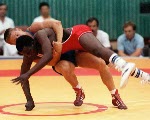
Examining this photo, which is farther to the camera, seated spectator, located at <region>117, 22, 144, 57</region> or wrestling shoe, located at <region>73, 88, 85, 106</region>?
seated spectator, located at <region>117, 22, 144, 57</region>

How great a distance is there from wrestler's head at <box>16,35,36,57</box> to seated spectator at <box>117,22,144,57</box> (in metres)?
5.00

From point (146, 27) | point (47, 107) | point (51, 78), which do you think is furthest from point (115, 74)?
point (146, 27)

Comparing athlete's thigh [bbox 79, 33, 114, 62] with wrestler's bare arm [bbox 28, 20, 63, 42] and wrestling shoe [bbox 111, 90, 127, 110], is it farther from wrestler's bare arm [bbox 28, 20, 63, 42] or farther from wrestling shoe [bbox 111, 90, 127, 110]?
wrestling shoe [bbox 111, 90, 127, 110]

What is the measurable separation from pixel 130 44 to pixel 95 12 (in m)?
2.29

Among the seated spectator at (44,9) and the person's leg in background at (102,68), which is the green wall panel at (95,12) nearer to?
the seated spectator at (44,9)

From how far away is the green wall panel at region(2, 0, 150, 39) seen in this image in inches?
464

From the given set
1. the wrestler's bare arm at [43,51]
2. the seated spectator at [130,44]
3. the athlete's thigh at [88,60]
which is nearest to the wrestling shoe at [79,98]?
the athlete's thigh at [88,60]

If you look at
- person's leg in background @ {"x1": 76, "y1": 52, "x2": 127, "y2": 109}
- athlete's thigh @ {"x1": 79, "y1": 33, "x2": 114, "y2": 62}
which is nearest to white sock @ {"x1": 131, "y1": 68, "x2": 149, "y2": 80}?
athlete's thigh @ {"x1": 79, "y1": 33, "x2": 114, "y2": 62}

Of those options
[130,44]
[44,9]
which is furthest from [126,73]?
[44,9]

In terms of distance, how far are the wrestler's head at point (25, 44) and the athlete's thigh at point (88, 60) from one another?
24.7 inches

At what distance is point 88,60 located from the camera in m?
5.19

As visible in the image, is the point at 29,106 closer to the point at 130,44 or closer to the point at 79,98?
the point at 79,98

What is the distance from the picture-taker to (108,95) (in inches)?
235

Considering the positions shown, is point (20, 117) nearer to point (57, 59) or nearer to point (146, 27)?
point (57, 59)
